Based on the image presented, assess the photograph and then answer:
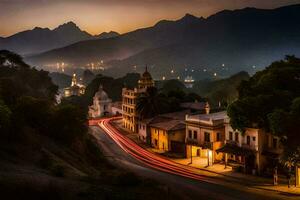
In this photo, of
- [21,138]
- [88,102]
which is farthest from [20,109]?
[88,102]

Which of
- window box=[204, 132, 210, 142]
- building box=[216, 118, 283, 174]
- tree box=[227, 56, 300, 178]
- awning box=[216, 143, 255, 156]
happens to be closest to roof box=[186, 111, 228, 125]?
window box=[204, 132, 210, 142]

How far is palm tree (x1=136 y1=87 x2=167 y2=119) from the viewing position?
7462 cm

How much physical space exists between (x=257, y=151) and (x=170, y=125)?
1866 centimetres

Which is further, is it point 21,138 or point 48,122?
point 48,122

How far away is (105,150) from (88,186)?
123 feet

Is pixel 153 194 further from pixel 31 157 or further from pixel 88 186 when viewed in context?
pixel 31 157

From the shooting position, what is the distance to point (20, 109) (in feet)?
130

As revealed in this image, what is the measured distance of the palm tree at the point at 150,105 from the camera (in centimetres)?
7462

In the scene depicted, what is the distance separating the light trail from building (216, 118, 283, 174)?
16.9 feet

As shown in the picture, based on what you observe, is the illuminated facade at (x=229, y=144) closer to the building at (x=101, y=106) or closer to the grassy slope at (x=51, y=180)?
the grassy slope at (x=51, y=180)

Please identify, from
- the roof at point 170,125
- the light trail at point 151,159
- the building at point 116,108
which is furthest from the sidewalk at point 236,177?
the building at point 116,108

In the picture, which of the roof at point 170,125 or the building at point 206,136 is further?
the roof at point 170,125

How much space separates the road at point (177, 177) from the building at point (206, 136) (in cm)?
371

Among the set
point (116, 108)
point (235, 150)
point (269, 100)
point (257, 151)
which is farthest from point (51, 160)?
point (116, 108)
